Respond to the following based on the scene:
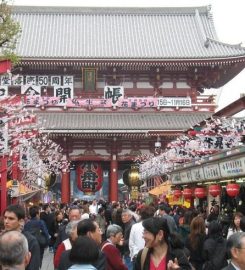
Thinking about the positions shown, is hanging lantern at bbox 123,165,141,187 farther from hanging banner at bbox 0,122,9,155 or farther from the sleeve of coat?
the sleeve of coat

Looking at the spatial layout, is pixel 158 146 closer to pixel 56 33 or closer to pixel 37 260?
pixel 56 33

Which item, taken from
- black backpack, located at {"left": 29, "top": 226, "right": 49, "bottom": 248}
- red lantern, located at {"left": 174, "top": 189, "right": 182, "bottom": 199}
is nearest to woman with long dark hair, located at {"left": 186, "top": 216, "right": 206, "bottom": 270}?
black backpack, located at {"left": 29, "top": 226, "right": 49, "bottom": 248}

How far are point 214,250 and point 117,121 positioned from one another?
26.1m

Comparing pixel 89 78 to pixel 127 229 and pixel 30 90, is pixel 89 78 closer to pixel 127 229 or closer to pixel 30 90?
pixel 30 90

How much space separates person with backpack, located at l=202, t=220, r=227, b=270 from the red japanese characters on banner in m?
27.3

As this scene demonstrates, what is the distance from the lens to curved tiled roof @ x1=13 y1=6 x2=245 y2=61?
36.7 m

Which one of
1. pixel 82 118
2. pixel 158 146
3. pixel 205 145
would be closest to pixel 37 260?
pixel 205 145

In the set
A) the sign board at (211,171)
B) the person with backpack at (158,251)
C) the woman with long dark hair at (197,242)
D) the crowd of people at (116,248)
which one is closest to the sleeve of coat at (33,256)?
the crowd of people at (116,248)

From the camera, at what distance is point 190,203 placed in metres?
24.0

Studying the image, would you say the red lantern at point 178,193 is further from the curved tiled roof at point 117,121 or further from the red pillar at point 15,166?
the curved tiled roof at point 117,121

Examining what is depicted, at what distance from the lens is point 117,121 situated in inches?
1357

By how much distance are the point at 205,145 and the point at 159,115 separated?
1528cm

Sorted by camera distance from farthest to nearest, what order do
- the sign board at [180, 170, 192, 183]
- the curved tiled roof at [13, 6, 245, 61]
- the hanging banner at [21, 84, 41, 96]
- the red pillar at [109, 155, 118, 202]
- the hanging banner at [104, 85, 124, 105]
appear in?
the curved tiled roof at [13, 6, 245, 61] < the red pillar at [109, 155, 118, 202] < the hanging banner at [21, 84, 41, 96] < the hanging banner at [104, 85, 124, 105] < the sign board at [180, 170, 192, 183]

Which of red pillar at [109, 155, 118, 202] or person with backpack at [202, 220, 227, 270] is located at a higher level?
red pillar at [109, 155, 118, 202]
